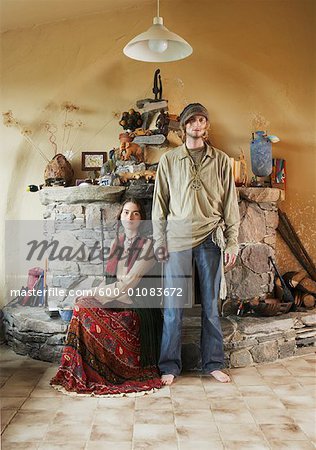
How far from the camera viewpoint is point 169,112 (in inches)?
173

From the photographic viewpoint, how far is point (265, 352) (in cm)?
376

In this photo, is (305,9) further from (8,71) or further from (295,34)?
(8,71)

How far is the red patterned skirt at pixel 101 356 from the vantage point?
3154 millimetres

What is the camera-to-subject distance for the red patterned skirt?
10.3 ft

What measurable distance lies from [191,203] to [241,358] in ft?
→ 3.93

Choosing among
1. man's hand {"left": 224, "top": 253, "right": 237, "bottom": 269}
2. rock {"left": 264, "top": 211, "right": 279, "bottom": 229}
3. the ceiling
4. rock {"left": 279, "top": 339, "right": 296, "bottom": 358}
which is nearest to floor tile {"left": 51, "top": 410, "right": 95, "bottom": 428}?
man's hand {"left": 224, "top": 253, "right": 237, "bottom": 269}

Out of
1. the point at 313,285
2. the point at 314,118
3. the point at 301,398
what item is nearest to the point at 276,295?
the point at 313,285

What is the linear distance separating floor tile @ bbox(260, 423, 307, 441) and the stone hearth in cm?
98

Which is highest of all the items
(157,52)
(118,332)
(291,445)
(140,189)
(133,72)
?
(133,72)

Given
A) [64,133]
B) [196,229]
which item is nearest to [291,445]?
[196,229]

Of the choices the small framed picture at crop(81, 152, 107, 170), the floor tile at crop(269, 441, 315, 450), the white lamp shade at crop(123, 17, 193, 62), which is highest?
the white lamp shade at crop(123, 17, 193, 62)

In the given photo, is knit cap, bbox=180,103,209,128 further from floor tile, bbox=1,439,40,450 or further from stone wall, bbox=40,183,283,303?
floor tile, bbox=1,439,40,450

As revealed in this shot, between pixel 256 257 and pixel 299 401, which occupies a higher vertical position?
pixel 256 257

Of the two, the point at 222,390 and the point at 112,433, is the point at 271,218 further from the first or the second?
the point at 112,433
